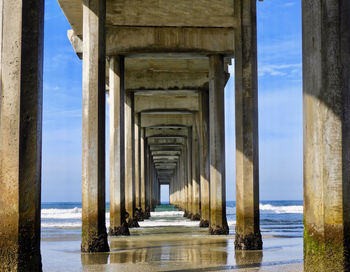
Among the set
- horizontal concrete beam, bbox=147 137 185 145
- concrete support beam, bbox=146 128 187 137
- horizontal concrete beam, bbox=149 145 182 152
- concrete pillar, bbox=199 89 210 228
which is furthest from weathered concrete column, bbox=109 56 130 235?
horizontal concrete beam, bbox=149 145 182 152

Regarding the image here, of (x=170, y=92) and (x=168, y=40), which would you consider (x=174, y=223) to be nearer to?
(x=170, y=92)

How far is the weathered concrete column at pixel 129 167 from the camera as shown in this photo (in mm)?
20980

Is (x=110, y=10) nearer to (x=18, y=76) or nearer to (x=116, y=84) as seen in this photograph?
(x=116, y=84)

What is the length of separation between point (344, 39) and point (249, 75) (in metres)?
4.48

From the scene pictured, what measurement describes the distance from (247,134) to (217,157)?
530cm

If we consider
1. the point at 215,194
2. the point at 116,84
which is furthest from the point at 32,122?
the point at 116,84

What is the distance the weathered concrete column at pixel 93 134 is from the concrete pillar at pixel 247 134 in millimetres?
2582

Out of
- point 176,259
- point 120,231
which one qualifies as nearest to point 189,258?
point 176,259

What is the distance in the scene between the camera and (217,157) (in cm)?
1576

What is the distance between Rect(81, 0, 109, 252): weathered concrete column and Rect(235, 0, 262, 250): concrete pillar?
8.47ft

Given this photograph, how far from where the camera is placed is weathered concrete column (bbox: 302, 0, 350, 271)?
5.91 m

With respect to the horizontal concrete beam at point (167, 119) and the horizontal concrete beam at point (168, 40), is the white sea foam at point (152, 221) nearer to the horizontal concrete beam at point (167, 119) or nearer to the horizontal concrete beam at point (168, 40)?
the horizontal concrete beam at point (167, 119)

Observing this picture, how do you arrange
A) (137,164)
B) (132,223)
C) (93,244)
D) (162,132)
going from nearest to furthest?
(93,244), (132,223), (137,164), (162,132)

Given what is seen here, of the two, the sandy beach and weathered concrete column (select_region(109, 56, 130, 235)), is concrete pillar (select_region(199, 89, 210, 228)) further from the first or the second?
the sandy beach
